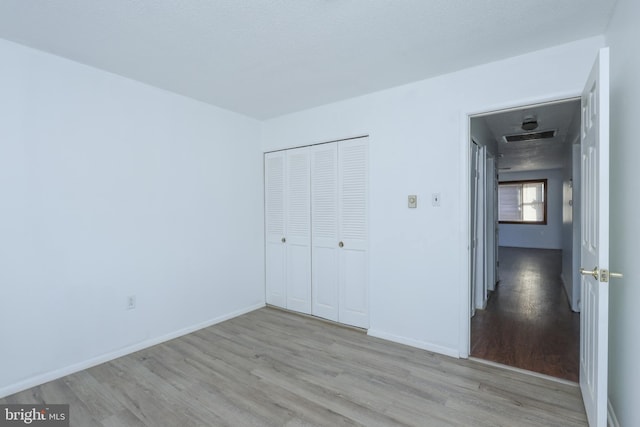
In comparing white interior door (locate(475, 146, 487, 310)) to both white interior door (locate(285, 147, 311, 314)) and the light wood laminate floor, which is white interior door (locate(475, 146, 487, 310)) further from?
white interior door (locate(285, 147, 311, 314))

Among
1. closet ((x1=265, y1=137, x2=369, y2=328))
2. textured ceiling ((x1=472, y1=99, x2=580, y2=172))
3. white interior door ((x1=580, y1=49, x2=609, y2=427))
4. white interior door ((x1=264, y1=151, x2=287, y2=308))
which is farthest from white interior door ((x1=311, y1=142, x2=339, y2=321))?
white interior door ((x1=580, y1=49, x2=609, y2=427))

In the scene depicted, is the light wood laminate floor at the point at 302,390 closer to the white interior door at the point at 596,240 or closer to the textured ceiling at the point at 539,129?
the white interior door at the point at 596,240

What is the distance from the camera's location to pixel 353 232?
338 centimetres

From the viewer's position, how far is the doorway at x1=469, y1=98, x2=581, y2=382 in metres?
2.79

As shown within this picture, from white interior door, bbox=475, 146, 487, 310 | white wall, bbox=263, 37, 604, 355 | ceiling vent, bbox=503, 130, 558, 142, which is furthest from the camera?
ceiling vent, bbox=503, 130, 558, 142

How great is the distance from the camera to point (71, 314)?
2.47 metres

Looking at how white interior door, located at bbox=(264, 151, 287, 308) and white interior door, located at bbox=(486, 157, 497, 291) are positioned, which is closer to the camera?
→ white interior door, located at bbox=(264, 151, 287, 308)

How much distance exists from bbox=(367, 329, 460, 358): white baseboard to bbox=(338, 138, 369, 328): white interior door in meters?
0.18

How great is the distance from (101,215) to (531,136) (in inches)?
224

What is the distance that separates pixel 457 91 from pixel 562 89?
2.38 ft

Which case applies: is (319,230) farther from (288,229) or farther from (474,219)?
(474,219)

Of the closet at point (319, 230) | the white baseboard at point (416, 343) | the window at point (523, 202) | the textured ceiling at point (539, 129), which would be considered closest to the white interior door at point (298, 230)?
the closet at point (319, 230)

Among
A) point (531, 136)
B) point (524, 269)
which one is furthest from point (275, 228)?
point (524, 269)

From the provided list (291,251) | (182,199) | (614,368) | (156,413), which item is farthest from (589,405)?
(182,199)
